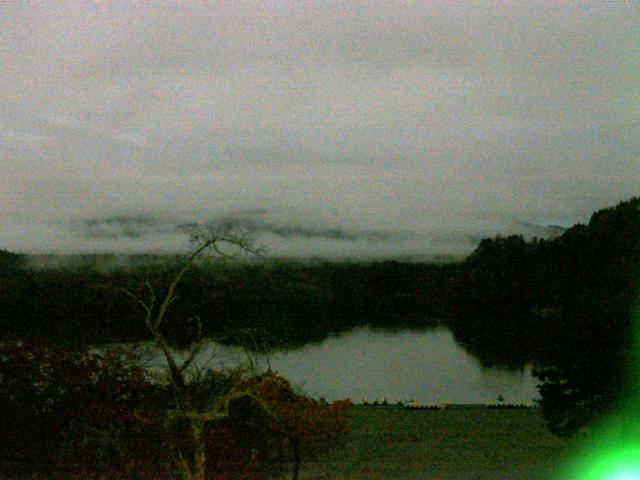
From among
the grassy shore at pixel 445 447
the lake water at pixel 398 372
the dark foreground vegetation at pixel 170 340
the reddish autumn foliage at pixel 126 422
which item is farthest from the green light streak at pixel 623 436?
the lake water at pixel 398 372

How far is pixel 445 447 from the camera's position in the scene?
988 centimetres

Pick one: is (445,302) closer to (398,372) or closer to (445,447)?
(398,372)

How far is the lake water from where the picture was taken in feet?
73.8

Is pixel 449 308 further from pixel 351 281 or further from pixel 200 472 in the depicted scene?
pixel 200 472

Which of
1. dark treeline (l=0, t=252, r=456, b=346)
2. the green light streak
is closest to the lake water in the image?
dark treeline (l=0, t=252, r=456, b=346)

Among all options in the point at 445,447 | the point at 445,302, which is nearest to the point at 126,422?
the point at 445,447

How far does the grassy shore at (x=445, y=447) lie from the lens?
330 inches

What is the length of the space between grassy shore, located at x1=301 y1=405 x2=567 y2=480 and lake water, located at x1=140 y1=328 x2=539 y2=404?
209 inches

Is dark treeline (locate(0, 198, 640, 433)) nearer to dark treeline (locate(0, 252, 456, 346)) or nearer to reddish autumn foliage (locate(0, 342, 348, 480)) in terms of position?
dark treeline (locate(0, 252, 456, 346))

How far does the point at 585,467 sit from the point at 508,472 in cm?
96

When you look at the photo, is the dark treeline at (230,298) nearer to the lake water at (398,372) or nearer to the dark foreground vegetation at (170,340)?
the dark foreground vegetation at (170,340)

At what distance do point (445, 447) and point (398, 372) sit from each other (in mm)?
19073

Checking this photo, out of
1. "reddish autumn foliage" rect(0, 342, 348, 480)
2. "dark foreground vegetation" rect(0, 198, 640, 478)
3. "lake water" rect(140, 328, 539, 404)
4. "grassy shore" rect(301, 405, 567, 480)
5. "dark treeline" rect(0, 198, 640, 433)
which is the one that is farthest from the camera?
"lake water" rect(140, 328, 539, 404)

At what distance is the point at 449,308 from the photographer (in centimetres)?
4834
